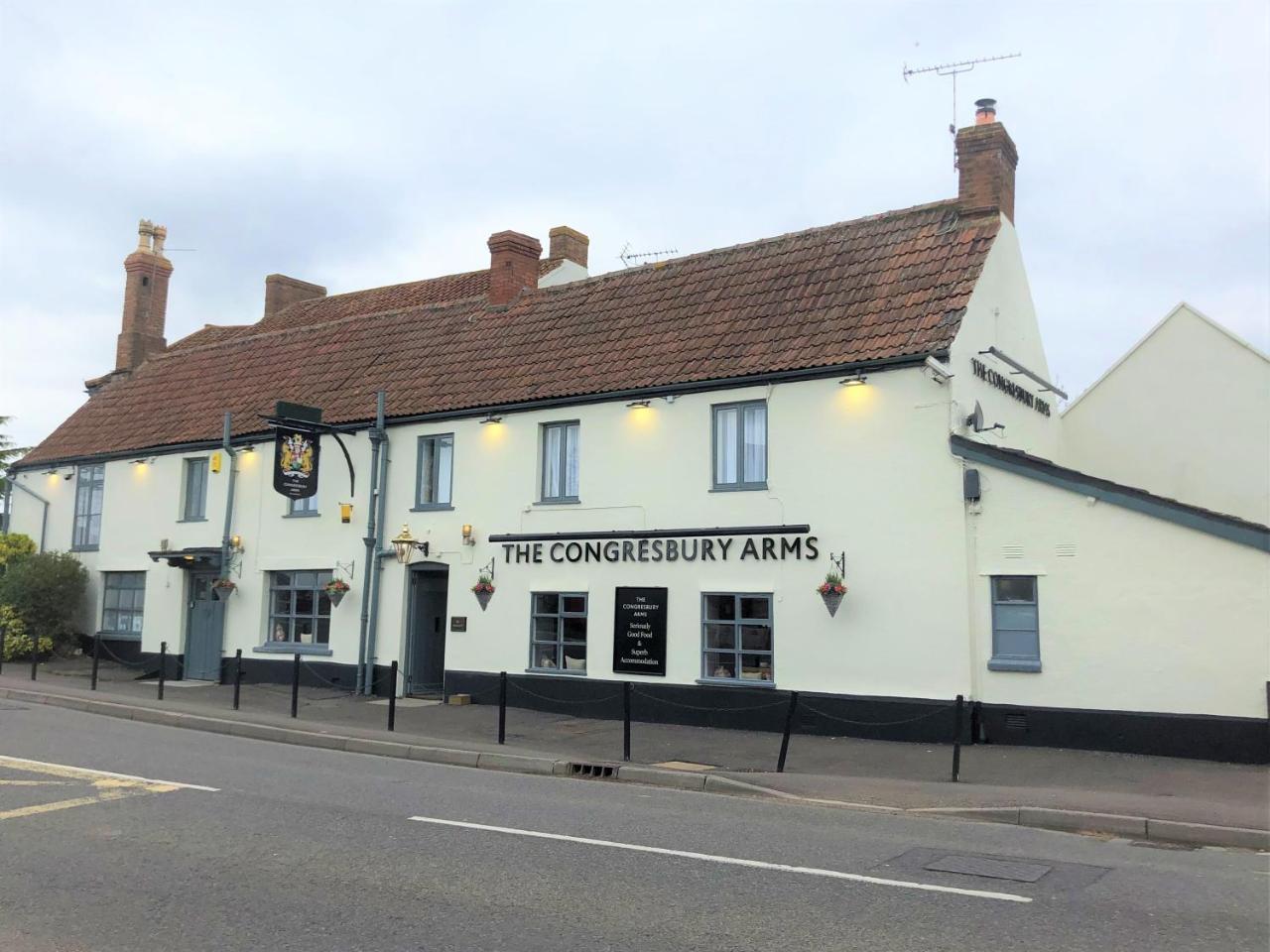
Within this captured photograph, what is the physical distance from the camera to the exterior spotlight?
776 inches

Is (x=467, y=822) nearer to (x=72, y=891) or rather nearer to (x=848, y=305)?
(x=72, y=891)

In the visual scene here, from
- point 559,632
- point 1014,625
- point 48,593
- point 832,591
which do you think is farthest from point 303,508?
point 1014,625

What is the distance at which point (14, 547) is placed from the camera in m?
26.2

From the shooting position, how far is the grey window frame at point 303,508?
21.6 metres

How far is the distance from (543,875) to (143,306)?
27.0 meters

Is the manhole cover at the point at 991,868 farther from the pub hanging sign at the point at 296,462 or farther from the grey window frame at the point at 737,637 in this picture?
the pub hanging sign at the point at 296,462

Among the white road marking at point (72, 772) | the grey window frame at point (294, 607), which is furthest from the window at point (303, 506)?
the white road marking at point (72, 772)

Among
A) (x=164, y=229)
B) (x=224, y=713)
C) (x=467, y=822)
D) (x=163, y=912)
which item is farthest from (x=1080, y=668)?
(x=164, y=229)

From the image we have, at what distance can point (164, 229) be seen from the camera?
3092cm

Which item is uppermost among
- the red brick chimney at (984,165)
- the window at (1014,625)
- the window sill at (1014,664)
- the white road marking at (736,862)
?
the red brick chimney at (984,165)

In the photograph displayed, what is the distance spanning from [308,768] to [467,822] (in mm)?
3705

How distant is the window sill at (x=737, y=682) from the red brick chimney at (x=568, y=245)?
46.2 feet

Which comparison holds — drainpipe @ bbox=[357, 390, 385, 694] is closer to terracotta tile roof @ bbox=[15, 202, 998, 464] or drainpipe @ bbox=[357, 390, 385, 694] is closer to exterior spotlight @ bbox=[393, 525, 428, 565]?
terracotta tile roof @ bbox=[15, 202, 998, 464]

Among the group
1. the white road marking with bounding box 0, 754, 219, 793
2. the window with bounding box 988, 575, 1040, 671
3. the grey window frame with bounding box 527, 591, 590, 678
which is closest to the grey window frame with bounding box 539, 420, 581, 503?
the grey window frame with bounding box 527, 591, 590, 678
